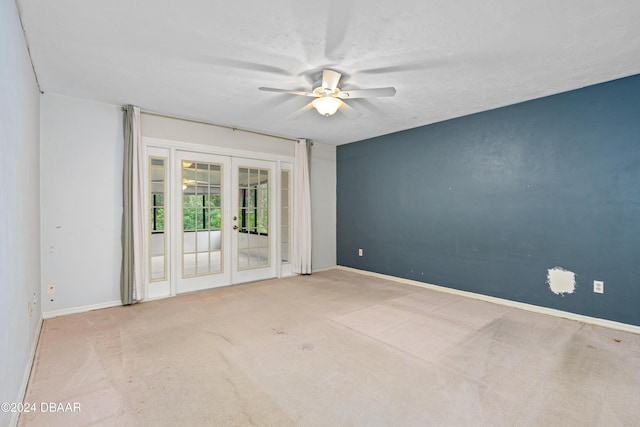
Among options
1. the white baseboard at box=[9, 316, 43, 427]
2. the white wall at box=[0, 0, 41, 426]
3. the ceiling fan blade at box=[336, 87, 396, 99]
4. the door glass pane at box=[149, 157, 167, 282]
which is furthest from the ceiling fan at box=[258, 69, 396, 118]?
the white baseboard at box=[9, 316, 43, 427]

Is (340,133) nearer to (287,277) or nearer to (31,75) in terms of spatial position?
(287,277)

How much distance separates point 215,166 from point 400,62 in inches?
124

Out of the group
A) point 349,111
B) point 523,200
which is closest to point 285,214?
point 349,111

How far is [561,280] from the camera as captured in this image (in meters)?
3.48

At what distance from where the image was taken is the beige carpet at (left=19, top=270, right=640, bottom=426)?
180 centimetres

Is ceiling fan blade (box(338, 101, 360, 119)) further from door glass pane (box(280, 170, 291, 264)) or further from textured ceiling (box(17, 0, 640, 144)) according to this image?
door glass pane (box(280, 170, 291, 264))

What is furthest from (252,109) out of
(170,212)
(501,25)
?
(501,25)

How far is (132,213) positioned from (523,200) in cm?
495

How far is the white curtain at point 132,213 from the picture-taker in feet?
12.3

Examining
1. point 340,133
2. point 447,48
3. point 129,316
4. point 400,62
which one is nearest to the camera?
point 447,48

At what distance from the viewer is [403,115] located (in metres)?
4.23

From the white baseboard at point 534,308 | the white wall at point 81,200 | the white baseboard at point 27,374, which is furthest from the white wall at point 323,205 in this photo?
the white baseboard at point 27,374

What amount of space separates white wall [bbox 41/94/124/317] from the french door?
46 cm

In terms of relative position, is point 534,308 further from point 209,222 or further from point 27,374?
point 27,374
